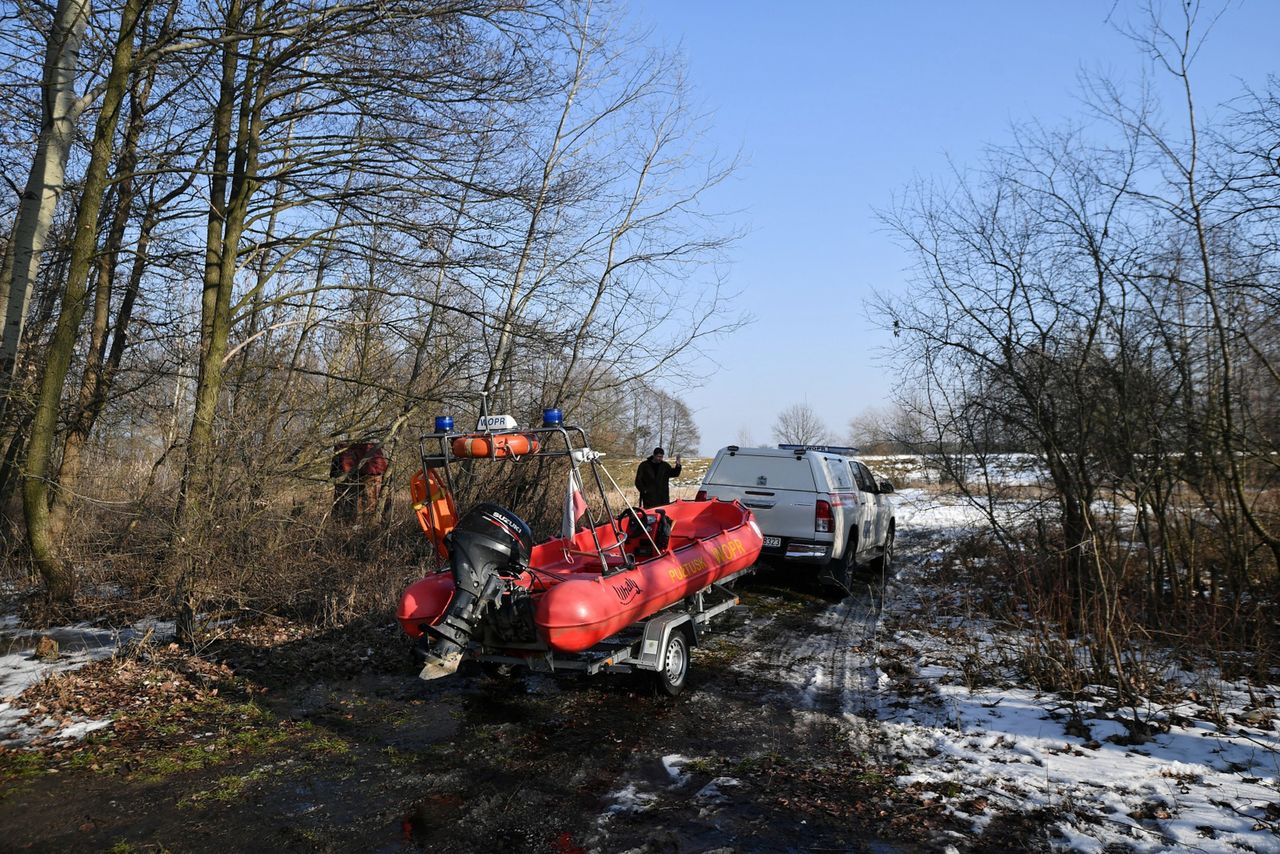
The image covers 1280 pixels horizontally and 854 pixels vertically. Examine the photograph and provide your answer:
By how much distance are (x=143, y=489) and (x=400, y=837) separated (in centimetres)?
665

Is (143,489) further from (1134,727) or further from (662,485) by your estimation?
(1134,727)

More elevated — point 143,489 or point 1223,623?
point 143,489

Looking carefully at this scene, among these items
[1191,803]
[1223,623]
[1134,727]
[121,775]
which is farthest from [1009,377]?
[121,775]

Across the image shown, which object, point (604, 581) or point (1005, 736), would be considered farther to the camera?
point (604, 581)

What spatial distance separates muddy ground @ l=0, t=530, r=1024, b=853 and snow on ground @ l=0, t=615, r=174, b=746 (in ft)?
0.71

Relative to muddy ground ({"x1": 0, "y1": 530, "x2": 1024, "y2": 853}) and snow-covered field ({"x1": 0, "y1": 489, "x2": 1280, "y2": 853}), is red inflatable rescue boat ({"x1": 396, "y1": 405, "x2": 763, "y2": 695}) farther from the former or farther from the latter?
snow-covered field ({"x1": 0, "y1": 489, "x2": 1280, "y2": 853})

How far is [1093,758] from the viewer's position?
17.5 ft

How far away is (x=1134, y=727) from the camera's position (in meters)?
5.63

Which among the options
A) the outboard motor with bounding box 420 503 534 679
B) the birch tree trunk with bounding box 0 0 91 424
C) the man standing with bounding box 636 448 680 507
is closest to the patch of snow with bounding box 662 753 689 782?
the outboard motor with bounding box 420 503 534 679

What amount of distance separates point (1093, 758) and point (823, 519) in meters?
5.74

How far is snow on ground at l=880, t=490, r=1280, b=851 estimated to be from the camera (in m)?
4.40

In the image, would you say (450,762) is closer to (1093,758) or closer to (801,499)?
(1093,758)

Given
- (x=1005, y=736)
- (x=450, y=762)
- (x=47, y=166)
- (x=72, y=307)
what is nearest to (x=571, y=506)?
(x=450, y=762)

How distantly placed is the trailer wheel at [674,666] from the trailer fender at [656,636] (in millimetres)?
74
